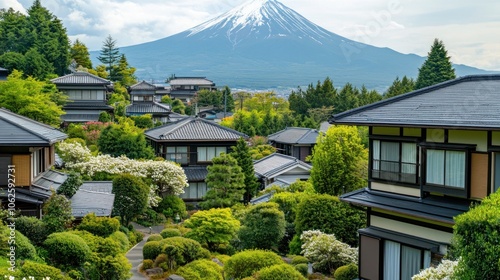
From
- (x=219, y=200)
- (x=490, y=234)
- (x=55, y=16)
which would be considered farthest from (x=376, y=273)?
(x=55, y=16)

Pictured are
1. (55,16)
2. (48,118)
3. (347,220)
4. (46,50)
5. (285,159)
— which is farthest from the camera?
(55,16)

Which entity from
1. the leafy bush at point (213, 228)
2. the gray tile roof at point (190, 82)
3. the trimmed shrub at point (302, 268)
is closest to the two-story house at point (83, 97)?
the leafy bush at point (213, 228)

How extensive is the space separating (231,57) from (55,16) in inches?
4193

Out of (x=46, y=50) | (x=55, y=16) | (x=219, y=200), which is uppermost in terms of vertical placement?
(x=55, y=16)

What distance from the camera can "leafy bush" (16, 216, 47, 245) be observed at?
1569 cm

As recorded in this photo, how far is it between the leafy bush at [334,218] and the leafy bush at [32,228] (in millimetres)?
8442

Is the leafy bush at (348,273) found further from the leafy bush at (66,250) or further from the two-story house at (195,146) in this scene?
the two-story house at (195,146)

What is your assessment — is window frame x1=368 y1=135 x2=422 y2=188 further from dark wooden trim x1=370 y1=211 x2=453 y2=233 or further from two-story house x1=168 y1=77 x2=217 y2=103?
two-story house x1=168 y1=77 x2=217 y2=103

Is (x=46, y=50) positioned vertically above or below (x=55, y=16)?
below

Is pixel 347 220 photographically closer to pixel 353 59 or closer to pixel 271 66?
pixel 353 59

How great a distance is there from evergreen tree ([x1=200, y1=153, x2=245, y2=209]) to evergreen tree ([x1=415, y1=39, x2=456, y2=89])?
109ft

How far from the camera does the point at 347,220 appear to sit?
1936 centimetres

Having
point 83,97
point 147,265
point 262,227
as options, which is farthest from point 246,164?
point 83,97

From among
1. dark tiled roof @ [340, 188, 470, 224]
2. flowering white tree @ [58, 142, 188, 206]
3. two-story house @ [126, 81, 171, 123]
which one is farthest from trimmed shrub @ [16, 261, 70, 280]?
two-story house @ [126, 81, 171, 123]
